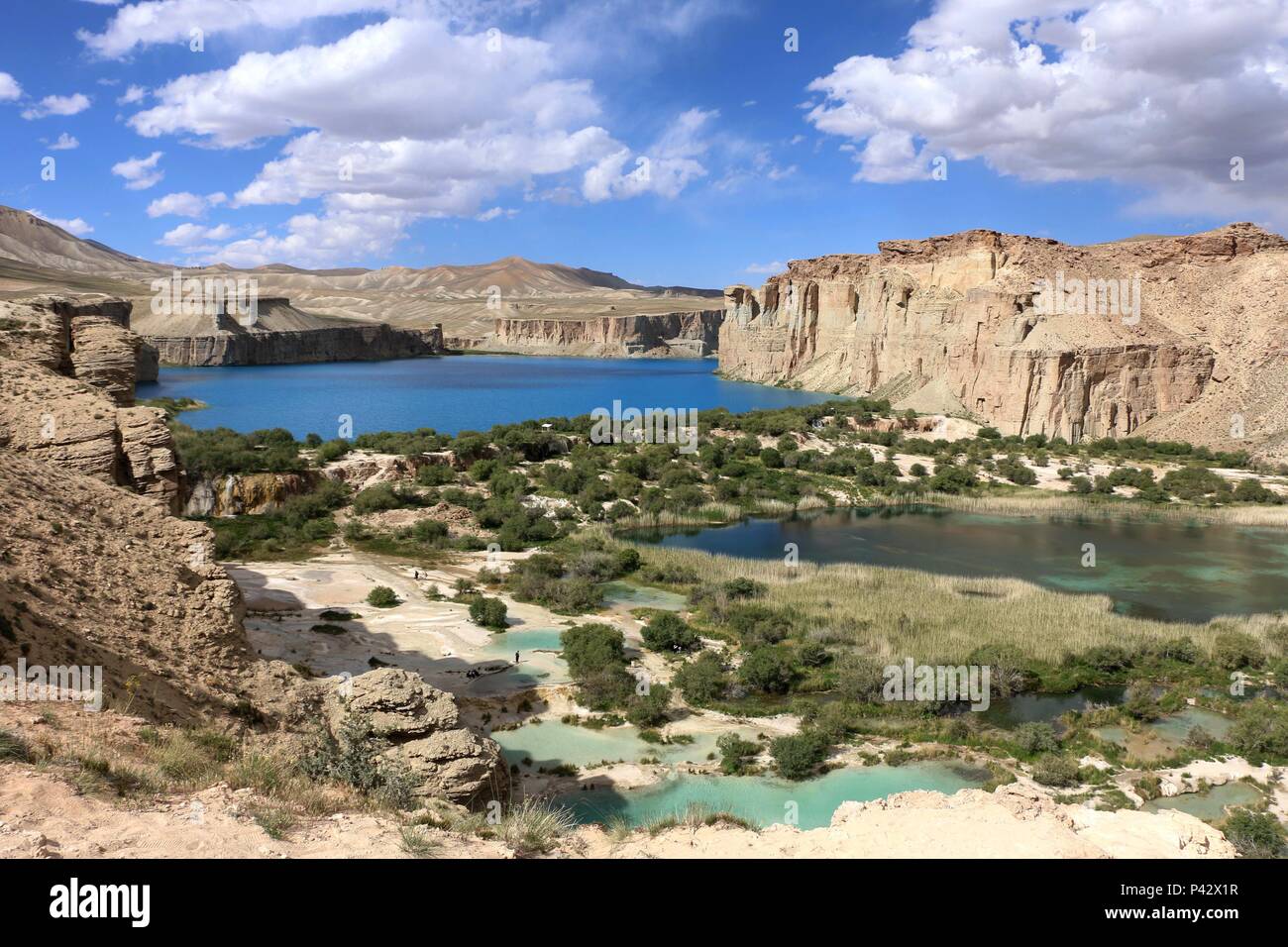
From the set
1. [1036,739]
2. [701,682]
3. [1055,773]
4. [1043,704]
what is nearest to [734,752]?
[701,682]

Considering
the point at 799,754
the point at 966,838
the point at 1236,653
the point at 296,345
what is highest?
the point at 296,345

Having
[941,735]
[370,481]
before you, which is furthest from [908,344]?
[941,735]

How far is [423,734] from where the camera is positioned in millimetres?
10500

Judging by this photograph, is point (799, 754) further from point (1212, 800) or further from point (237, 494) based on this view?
point (237, 494)

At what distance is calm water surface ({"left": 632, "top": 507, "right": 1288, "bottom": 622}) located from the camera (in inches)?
1099

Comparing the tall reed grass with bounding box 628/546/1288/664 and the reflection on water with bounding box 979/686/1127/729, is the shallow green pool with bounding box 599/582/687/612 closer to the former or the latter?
the tall reed grass with bounding box 628/546/1288/664

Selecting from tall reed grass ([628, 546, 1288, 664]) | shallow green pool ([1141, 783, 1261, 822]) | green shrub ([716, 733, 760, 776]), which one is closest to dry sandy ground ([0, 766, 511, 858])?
green shrub ([716, 733, 760, 776])

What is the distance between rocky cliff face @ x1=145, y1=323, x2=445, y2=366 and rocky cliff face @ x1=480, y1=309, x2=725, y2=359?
61.3ft

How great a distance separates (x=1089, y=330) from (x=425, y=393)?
218ft

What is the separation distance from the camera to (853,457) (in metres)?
49.2

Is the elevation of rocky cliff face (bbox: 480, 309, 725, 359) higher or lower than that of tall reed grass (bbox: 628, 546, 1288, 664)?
higher

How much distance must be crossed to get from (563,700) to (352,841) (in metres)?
11.7

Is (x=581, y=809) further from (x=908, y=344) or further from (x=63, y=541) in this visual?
(x=908, y=344)

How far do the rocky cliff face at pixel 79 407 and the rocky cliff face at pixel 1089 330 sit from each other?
55.9 meters
